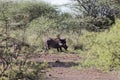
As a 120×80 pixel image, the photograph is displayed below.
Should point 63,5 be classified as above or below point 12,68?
below

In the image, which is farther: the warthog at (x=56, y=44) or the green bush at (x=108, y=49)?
the warthog at (x=56, y=44)

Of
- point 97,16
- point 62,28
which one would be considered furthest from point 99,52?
point 97,16

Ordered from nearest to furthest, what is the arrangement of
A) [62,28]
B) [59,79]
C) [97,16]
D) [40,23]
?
[59,79] → [40,23] → [62,28] → [97,16]

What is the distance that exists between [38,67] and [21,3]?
29093 millimetres

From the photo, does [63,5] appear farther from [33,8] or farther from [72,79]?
[72,79]

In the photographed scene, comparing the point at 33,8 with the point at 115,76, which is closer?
the point at 115,76

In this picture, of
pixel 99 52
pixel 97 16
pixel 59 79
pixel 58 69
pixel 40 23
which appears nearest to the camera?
pixel 99 52

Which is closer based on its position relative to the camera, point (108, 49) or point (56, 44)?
point (108, 49)

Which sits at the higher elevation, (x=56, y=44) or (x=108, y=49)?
(x=108, y=49)

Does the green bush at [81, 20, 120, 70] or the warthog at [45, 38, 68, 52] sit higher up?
the green bush at [81, 20, 120, 70]

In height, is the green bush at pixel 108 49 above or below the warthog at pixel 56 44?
above

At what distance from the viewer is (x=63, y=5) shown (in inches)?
1351

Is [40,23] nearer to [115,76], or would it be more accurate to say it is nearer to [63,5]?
[63,5]

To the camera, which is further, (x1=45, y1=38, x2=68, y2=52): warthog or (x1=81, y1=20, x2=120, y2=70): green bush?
(x1=45, y1=38, x2=68, y2=52): warthog
